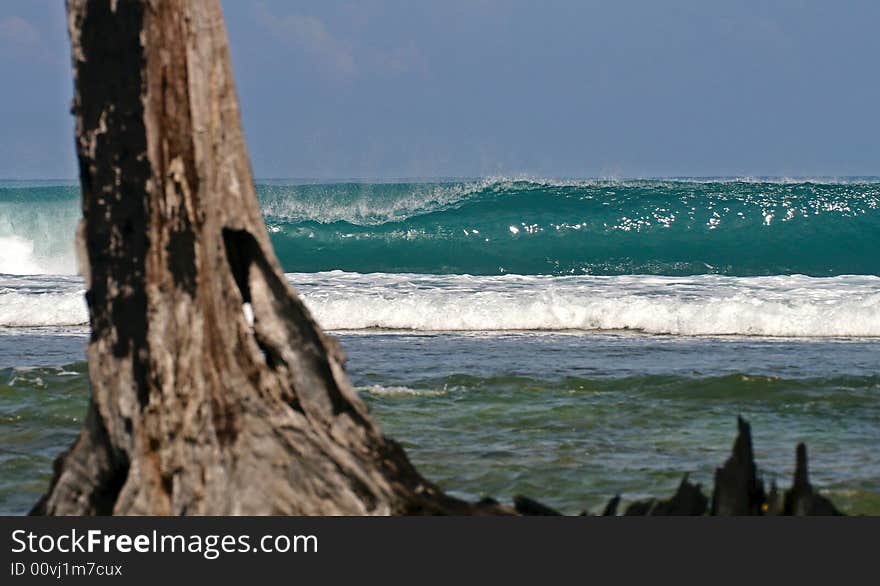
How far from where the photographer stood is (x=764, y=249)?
91.4 feet

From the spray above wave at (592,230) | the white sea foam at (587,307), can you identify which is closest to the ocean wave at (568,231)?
the spray above wave at (592,230)

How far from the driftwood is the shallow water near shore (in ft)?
6.23

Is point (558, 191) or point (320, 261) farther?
point (558, 191)

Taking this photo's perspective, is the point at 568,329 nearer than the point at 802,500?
No

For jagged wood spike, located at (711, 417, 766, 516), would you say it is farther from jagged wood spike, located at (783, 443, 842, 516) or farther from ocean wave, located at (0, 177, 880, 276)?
ocean wave, located at (0, 177, 880, 276)

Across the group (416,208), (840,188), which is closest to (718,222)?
(840,188)

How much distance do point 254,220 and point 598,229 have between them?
25940mm

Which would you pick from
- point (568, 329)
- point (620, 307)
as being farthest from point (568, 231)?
point (568, 329)

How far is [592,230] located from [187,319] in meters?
26.1

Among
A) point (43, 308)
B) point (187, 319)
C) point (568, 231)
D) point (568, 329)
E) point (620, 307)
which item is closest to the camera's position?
point (187, 319)

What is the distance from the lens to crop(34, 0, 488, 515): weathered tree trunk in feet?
11.3

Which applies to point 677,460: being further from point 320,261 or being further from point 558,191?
point 558,191

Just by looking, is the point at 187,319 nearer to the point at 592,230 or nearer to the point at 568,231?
the point at 568,231

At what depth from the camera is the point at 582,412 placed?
7965 mm
